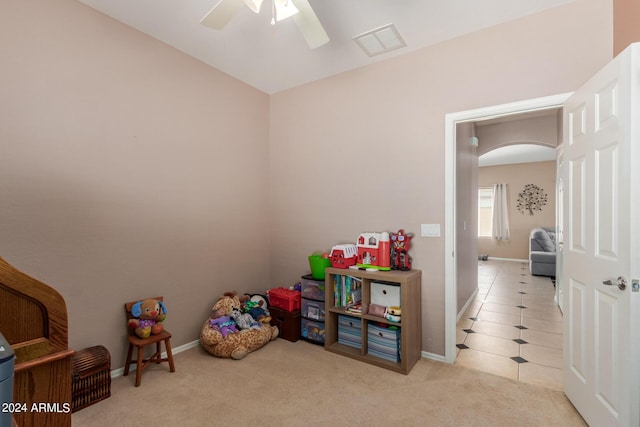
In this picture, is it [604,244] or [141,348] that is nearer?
[604,244]

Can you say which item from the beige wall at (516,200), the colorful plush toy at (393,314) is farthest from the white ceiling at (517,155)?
the colorful plush toy at (393,314)

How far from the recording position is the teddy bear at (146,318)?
233 centimetres

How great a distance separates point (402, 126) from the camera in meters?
2.85

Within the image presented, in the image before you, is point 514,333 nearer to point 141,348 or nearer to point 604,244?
point 604,244

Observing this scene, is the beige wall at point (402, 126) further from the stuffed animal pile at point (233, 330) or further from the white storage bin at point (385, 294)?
the stuffed animal pile at point (233, 330)

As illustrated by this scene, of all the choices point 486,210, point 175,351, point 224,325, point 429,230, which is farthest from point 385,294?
point 486,210

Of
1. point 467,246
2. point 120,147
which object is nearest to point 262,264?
point 120,147

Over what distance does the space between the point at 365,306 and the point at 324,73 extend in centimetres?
238

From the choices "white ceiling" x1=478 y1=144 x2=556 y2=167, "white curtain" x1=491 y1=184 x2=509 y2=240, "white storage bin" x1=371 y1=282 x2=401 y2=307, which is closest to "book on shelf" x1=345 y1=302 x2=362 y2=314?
"white storage bin" x1=371 y1=282 x2=401 y2=307

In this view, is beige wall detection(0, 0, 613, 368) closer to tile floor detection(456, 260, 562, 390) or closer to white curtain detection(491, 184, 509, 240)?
tile floor detection(456, 260, 562, 390)

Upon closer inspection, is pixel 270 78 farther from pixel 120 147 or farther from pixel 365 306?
pixel 365 306

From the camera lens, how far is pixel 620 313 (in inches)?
62.5

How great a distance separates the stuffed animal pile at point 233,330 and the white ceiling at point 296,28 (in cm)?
233

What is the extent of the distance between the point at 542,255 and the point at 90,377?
739 centimetres
